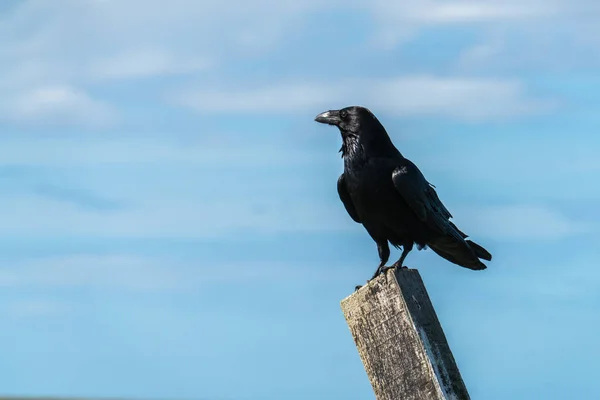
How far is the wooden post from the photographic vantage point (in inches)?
133

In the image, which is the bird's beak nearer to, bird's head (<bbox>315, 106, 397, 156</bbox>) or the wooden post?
bird's head (<bbox>315, 106, 397, 156</bbox>)

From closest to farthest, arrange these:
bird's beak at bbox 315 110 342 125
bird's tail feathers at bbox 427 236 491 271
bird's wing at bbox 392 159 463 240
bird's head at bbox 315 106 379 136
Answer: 1. bird's tail feathers at bbox 427 236 491 271
2. bird's wing at bbox 392 159 463 240
3. bird's head at bbox 315 106 379 136
4. bird's beak at bbox 315 110 342 125

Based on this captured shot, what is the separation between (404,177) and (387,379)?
4.73 m

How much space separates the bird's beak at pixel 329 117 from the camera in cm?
895

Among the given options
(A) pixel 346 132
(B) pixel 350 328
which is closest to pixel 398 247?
(A) pixel 346 132

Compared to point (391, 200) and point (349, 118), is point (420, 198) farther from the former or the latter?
point (349, 118)

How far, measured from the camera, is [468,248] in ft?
25.4

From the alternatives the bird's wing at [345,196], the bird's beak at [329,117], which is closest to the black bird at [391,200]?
the bird's wing at [345,196]

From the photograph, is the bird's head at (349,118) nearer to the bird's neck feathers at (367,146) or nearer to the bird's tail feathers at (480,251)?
the bird's neck feathers at (367,146)

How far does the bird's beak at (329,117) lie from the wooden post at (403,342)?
5403 millimetres

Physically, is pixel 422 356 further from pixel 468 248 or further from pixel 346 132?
pixel 346 132

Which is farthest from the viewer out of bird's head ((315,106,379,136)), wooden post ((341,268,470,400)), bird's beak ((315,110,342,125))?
bird's beak ((315,110,342,125))

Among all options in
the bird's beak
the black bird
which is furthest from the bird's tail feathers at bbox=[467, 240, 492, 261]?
the bird's beak

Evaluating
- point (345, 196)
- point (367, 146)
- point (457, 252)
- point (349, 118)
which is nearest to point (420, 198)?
point (457, 252)
